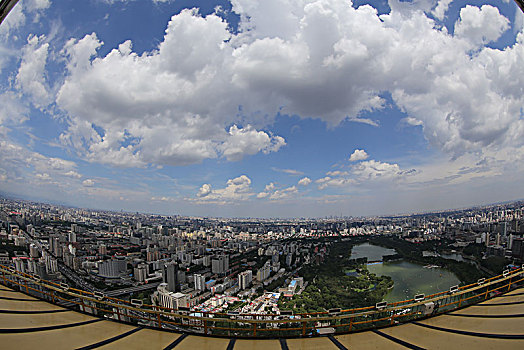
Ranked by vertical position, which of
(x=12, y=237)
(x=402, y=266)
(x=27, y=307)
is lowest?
(x=402, y=266)

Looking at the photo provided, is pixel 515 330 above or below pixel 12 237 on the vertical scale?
above

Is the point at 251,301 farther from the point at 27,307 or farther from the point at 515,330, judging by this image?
the point at 515,330

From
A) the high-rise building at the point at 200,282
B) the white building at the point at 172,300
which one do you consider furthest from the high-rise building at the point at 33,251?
the high-rise building at the point at 200,282

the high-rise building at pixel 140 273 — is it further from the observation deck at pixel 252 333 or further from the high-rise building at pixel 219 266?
the observation deck at pixel 252 333

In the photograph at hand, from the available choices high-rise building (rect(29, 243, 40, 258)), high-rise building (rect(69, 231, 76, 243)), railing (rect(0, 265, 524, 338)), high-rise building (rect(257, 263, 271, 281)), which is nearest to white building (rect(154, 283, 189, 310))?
high-rise building (rect(257, 263, 271, 281))

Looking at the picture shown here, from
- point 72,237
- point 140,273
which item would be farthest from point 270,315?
point 72,237

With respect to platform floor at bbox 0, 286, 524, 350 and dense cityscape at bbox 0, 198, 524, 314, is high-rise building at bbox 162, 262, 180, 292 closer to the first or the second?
dense cityscape at bbox 0, 198, 524, 314

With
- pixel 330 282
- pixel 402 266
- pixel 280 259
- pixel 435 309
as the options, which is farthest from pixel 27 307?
pixel 402 266
